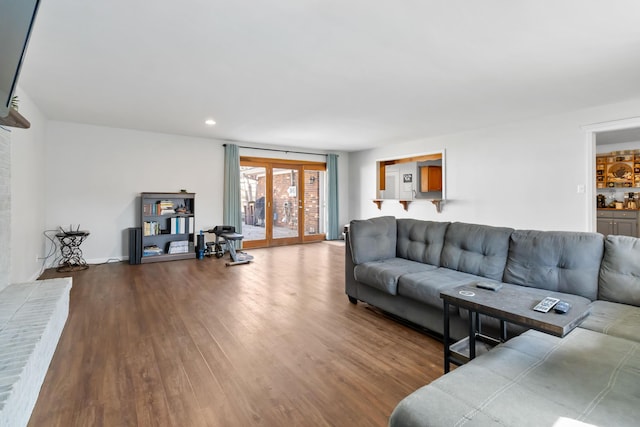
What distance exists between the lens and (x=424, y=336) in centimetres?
262

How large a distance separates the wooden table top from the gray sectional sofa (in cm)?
14

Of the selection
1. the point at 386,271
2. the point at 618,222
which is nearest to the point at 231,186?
the point at 386,271

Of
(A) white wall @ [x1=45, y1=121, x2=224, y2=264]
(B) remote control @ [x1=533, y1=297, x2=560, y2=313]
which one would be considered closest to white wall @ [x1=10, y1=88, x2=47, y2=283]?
(A) white wall @ [x1=45, y1=121, x2=224, y2=264]

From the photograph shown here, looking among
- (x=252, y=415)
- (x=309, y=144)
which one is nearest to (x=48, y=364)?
(x=252, y=415)

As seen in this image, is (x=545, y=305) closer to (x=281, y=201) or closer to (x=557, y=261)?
(x=557, y=261)

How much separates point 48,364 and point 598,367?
3130 mm

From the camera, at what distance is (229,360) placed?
2236mm

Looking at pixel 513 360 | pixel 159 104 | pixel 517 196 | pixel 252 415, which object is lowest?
pixel 252 415

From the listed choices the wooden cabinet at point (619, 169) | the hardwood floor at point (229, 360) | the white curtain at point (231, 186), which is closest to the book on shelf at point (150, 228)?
the white curtain at point (231, 186)

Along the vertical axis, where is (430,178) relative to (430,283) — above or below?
above

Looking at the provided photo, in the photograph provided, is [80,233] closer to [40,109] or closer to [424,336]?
[40,109]

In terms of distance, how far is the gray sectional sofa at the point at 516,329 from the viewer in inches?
43.6

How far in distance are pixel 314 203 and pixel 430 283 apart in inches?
228

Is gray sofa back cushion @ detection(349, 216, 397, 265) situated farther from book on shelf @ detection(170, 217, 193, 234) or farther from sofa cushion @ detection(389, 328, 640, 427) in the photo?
book on shelf @ detection(170, 217, 193, 234)
